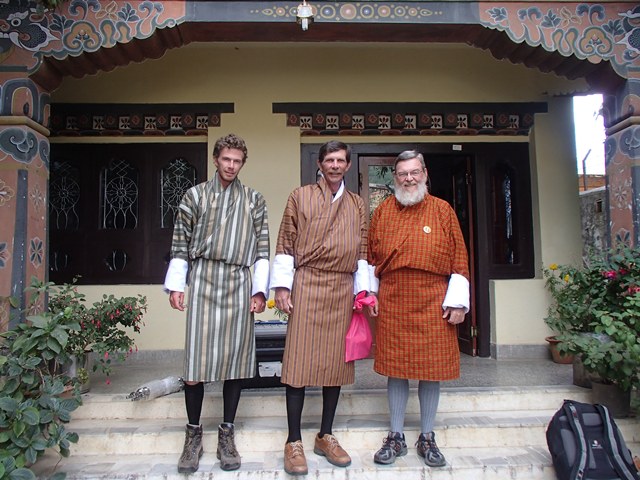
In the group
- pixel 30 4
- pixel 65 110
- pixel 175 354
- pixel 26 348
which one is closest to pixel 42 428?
pixel 26 348

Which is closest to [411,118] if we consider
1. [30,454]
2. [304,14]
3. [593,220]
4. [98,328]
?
[304,14]

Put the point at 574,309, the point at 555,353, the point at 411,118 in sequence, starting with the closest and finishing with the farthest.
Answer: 1. the point at 574,309
2. the point at 555,353
3. the point at 411,118

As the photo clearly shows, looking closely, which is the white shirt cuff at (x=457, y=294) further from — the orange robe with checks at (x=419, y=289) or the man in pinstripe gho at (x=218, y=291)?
the man in pinstripe gho at (x=218, y=291)

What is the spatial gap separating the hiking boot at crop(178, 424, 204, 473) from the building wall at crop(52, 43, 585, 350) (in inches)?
79.3

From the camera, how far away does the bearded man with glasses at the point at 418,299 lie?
268 cm

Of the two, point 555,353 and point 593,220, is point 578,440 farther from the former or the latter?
point 593,220

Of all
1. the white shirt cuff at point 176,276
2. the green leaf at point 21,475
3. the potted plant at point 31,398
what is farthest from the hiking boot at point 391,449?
the green leaf at point 21,475

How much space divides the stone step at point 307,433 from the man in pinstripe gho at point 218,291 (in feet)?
0.98

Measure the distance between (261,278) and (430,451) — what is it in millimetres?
1342

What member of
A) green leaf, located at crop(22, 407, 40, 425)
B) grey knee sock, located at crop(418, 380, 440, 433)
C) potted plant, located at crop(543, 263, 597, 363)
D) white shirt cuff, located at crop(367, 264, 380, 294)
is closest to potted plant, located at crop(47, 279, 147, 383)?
green leaf, located at crop(22, 407, 40, 425)

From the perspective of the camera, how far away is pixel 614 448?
2.58 m

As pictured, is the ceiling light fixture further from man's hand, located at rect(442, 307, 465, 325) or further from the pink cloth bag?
man's hand, located at rect(442, 307, 465, 325)

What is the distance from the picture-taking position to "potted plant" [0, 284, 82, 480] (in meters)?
2.41

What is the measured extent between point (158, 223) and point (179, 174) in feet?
1.71
